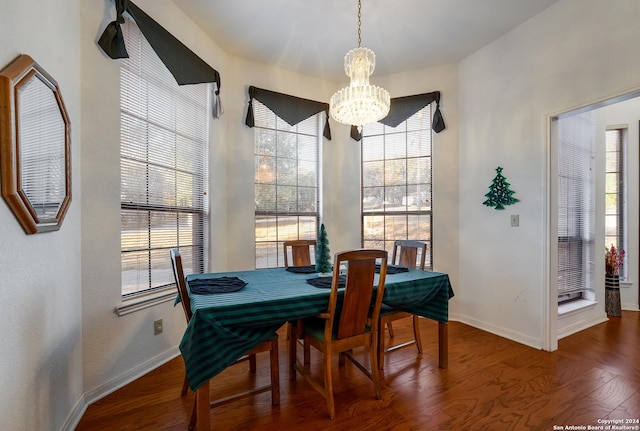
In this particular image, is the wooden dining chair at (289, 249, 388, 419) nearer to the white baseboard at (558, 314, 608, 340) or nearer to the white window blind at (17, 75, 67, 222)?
the white window blind at (17, 75, 67, 222)

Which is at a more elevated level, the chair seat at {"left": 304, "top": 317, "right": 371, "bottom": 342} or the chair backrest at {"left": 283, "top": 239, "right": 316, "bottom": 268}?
the chair backrest at {"left": 283, "top": 239, "right": 316, "bottom": 268}

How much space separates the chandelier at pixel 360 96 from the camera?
2.18 meters

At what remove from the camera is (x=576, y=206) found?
3.33 m

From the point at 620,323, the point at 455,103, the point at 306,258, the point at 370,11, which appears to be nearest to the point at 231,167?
the point at 306,258

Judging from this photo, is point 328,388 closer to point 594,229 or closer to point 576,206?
point 576,206

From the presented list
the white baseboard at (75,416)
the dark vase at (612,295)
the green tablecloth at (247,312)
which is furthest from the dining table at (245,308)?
the dark vase at (612,295)

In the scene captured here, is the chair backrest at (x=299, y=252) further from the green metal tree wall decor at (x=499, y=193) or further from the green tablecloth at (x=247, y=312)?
the green metal tree wall decor at (x=499, y=193)

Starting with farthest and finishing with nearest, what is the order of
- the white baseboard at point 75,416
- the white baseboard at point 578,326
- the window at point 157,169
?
the white baseboard at point 578,326 → the window at point 157,169 → the white baseboard at point 75,416

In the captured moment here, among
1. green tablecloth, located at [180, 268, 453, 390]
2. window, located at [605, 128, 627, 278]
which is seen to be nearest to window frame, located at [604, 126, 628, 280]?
window, located at [605, 128, 627, 278]

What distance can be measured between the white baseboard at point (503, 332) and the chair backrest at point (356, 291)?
1.87m

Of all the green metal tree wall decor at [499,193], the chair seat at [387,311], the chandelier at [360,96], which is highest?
the chandelier at [360,96]

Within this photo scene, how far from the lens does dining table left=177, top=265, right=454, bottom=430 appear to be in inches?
57.2

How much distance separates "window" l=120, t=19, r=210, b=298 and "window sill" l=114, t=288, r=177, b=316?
8cm

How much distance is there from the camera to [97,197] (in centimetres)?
195
